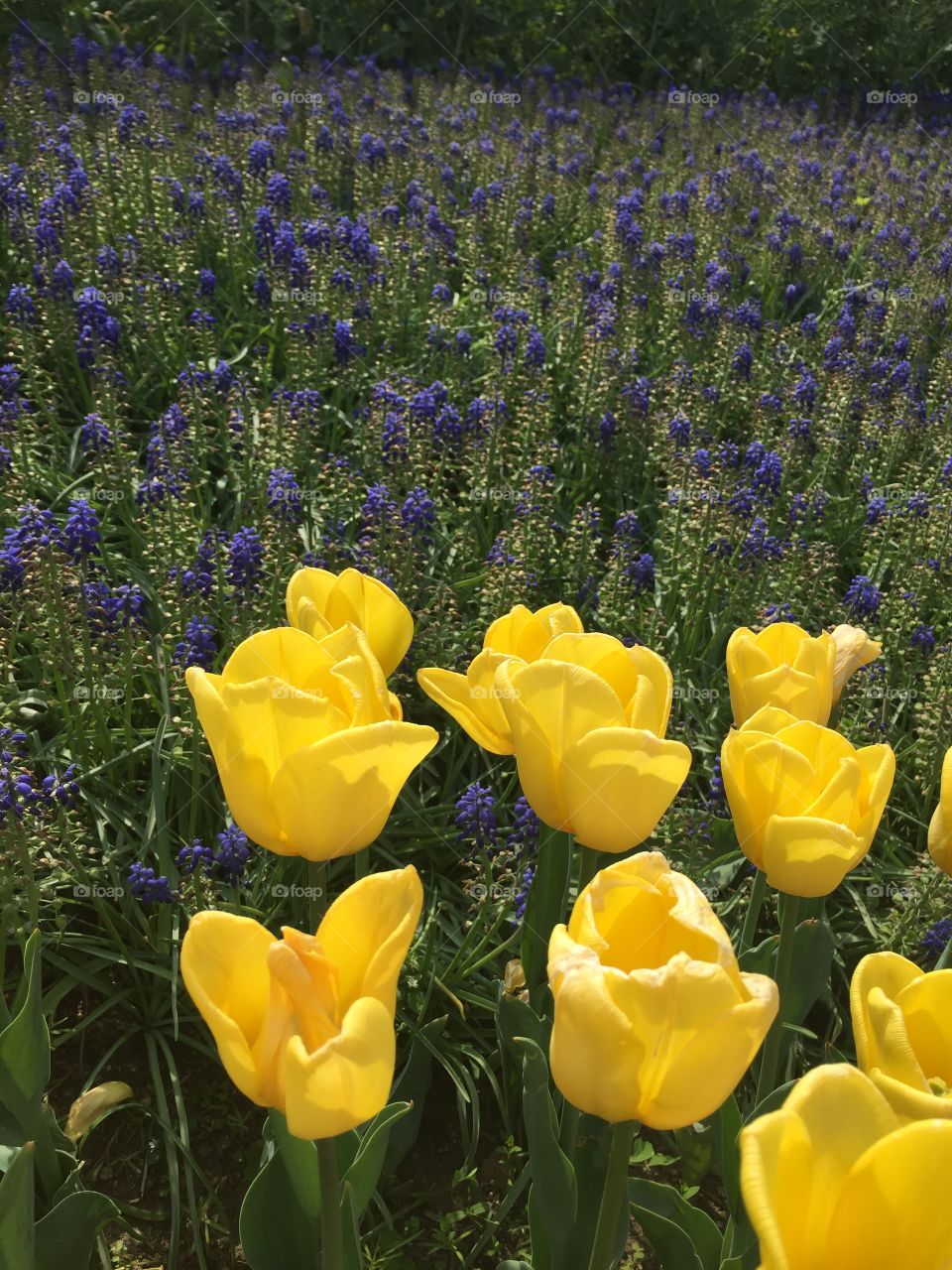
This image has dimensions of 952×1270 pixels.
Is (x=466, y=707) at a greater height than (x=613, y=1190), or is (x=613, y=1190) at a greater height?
(x=466, y=707)

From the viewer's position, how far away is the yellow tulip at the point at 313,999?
1029mm

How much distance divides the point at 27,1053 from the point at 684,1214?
933mm

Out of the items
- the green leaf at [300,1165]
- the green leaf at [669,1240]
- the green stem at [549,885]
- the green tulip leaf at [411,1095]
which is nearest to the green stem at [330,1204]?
the green leaf at [300,1165]

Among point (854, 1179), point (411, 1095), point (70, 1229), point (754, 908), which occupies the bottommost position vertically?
point (411, 1095)

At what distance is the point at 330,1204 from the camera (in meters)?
1.25

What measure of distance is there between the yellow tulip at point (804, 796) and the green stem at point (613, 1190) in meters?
0.37

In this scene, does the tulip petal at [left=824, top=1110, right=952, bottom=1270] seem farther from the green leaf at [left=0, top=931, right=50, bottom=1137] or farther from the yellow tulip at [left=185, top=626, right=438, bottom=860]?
the green leaf at [left=0, top=931, right=50, bottom=1137]

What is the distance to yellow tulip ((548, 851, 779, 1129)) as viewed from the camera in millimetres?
1018

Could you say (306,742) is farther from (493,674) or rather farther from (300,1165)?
(300,1165)

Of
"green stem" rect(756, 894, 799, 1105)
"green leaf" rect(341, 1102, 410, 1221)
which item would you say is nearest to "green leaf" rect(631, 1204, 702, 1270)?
"green stem" rect(756, 894, 799, 1105)

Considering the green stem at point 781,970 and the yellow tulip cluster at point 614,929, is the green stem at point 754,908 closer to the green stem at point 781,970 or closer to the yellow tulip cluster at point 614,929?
the green stem at point 781,970

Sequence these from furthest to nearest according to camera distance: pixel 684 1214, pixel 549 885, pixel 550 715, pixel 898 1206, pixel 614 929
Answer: pixel 549 885, pixel 684 1214, pixel 550 715, pixel 614 929, pixel 898 1206

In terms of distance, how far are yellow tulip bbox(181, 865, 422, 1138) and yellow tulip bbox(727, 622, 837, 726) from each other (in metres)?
0.65

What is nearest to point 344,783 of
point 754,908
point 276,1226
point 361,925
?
point 361,925
